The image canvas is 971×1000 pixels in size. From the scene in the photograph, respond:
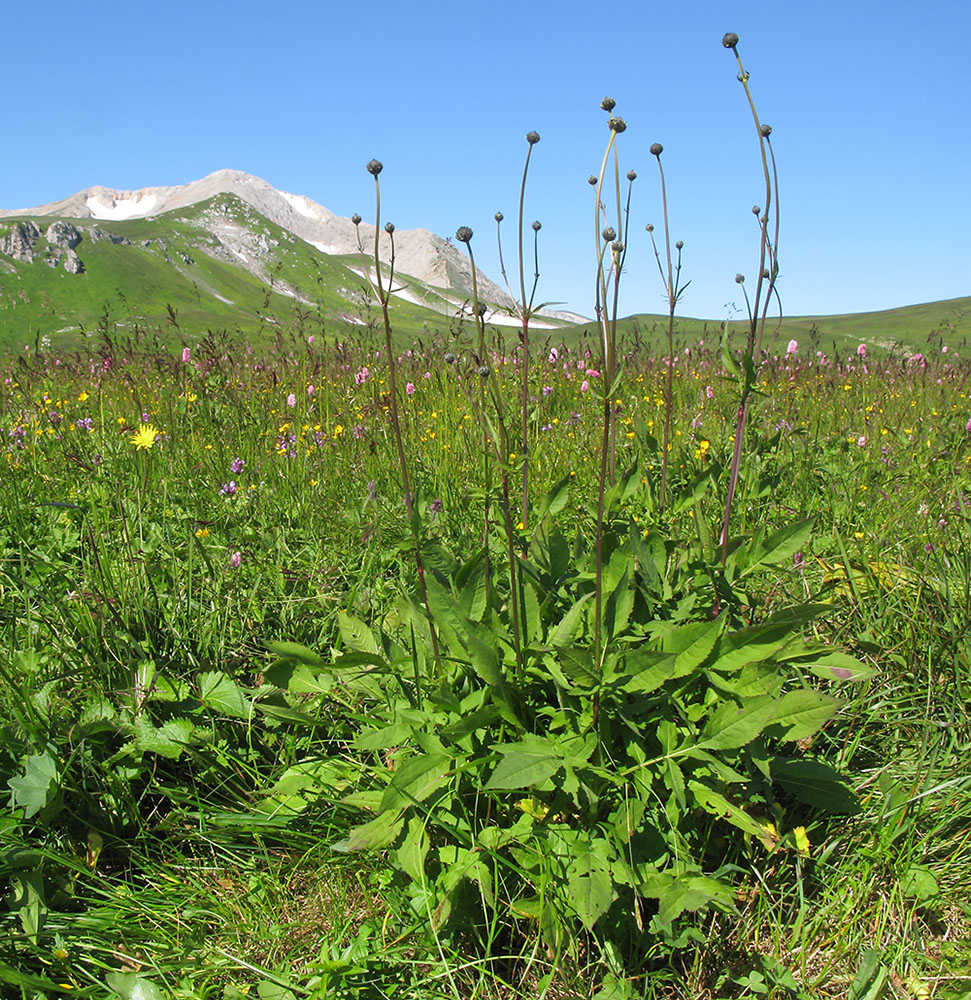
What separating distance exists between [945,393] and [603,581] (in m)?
5.18

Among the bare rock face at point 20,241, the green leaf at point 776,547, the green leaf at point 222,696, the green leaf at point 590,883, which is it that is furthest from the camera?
the bare rock face at point 20,241

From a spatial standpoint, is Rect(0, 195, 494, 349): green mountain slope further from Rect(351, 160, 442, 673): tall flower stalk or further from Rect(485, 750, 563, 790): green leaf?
→ Rect(485, 750, 563, 790): green leaf

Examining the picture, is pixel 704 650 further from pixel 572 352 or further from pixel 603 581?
pixel 572 352

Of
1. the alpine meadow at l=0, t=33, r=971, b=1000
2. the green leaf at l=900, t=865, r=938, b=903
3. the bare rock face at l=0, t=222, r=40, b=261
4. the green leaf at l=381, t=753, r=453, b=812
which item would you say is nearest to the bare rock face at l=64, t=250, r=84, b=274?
the bare rock face at l=0, t=222, r=40, b=261

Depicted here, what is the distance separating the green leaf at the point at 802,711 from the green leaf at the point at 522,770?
1.49ft

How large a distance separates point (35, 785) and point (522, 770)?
106cm

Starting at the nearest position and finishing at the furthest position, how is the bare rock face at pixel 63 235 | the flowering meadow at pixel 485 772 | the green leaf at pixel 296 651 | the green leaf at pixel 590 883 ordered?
the green leaf at pixel 590 883
the flowering meadow at pixel 485 772
the green leaf at pixel 296 651
the bare rock face at pixel 63 235

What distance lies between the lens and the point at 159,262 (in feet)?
439

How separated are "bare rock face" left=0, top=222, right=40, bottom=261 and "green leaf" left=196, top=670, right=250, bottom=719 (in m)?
144

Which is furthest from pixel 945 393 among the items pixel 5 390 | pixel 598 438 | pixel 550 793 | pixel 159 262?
pixel 159 262

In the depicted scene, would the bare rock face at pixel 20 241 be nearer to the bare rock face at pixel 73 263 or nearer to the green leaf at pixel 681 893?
the bare rock face at pixel 73 263

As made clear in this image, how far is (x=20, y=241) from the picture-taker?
120 meters

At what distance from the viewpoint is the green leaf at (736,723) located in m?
1.33

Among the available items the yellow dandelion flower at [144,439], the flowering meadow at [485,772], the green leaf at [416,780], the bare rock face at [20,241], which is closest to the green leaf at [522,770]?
the flowering meadow at [485,772]
